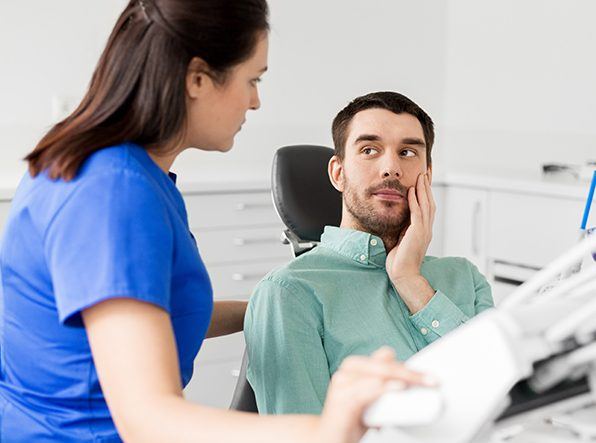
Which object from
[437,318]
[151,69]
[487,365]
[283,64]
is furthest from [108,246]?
[283,64]

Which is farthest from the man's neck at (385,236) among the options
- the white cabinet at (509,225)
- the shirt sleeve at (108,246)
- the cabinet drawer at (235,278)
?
the cabinet drawer at (235,278)

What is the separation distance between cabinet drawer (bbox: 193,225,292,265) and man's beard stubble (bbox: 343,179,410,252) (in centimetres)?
162

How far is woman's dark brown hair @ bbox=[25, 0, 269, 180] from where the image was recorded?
1089mm

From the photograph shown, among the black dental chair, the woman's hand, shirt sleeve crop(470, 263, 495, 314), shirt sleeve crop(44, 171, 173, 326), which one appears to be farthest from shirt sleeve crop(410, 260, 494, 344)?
the woman's hand

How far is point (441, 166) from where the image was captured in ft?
14.3

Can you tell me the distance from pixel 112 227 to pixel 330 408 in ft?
1.00

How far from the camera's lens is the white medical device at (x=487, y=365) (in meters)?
0.75

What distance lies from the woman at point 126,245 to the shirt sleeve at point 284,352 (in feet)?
1.02

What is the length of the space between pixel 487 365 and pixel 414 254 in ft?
3.25

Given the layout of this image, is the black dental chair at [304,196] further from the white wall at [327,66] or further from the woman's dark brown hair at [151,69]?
the white wall at [327,66]

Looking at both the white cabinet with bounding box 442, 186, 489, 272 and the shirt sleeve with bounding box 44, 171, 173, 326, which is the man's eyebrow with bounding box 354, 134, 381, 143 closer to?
the shirt sleeve with bounding box 44, 171, 173, 326

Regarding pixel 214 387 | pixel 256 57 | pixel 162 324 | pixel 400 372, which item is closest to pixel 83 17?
pixel 214 387

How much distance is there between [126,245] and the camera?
978 millimetres

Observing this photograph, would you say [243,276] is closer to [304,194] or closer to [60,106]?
[60,106]
